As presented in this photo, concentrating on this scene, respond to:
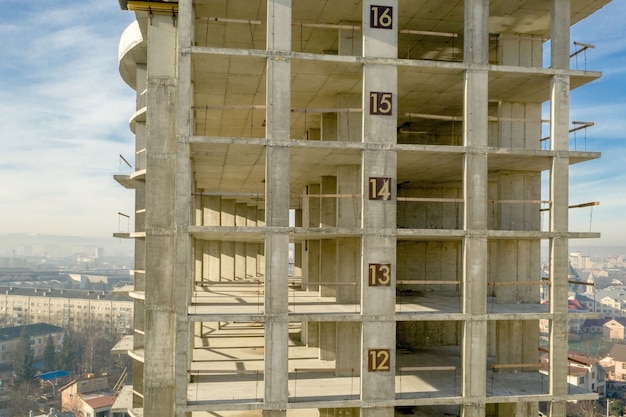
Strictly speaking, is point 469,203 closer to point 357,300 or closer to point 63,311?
point 357,300

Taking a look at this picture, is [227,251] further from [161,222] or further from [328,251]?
[161,222]

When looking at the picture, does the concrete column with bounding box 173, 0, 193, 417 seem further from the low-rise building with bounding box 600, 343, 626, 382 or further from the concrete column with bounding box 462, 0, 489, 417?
the low-rise building with bounding box 600, 343, 626, 382

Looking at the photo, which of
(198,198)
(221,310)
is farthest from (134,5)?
(198,198)

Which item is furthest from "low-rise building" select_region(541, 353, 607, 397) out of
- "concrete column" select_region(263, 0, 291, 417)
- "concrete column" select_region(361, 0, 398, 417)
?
"concrete column" select_region(263, 0, 291, 417)

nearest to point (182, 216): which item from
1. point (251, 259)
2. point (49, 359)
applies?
point (251, 259)

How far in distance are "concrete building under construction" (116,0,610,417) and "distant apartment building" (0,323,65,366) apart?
127463 millimetres

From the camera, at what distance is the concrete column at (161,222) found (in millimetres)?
17891

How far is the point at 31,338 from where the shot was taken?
130125 mm

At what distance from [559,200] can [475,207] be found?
3.42m

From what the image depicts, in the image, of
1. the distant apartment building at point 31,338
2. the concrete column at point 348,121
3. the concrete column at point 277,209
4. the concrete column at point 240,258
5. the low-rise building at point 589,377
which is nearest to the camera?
the concrete column at point 277,209

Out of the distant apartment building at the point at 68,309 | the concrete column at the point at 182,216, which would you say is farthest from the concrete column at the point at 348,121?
the distant apartment building at the point at 68,309

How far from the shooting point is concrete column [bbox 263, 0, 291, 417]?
53.1ft

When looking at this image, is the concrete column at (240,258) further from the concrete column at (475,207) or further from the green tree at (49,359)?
the green tree at (49,359)

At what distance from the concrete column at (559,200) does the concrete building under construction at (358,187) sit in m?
0.07
